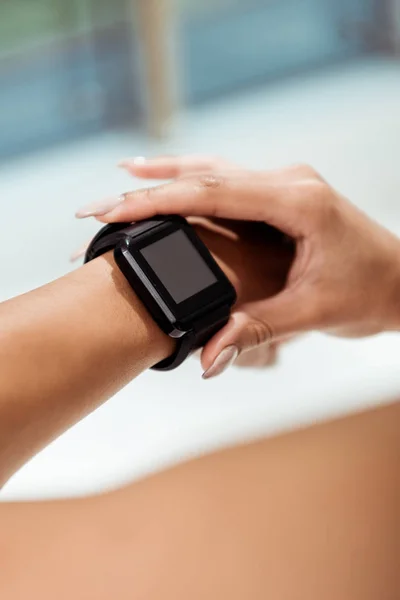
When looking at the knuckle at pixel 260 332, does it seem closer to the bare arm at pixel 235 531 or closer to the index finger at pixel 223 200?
the index finger at pixel 223 200

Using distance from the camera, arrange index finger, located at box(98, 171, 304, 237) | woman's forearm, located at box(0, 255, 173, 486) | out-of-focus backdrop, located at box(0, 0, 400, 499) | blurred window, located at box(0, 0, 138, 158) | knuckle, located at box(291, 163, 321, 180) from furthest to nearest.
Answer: blurred window, located at box(0, 0, 138, 158)
out-of-focus backdrop, located at box(0, 0, 400, 499)
knuckle, located at box(291, 163, 321, 180)
index finger, located at box(98, 171, 304, 237)
woman's forearm, located at box(0, 255, 173, 486)

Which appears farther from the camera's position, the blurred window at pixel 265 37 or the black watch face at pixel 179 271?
the blurred window at pixel 265 37

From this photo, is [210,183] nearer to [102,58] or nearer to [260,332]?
[260,332]

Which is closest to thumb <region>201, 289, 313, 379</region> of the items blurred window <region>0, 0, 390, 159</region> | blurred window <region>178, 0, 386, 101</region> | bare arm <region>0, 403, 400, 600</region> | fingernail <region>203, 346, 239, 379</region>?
fingernail <region>203, 346, 239, 379</region>

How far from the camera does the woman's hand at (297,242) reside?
0.79 metres

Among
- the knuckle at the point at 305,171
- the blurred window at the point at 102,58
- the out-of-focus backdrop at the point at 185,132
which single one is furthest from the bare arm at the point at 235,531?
the blurred window at the point at 102,58

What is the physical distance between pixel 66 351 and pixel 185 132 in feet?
5.67

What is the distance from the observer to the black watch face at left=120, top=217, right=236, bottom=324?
2.42ft

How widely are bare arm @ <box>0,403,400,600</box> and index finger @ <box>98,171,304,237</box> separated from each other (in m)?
0.32

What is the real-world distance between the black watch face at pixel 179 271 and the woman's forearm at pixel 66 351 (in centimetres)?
4

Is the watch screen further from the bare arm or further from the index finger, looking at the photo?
the bare arm

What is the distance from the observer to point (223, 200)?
2.65 feet

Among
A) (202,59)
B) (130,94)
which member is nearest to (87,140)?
(130,94)

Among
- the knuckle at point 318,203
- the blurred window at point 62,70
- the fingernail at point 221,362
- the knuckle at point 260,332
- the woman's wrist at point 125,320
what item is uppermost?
the blurred window at point 62,70
